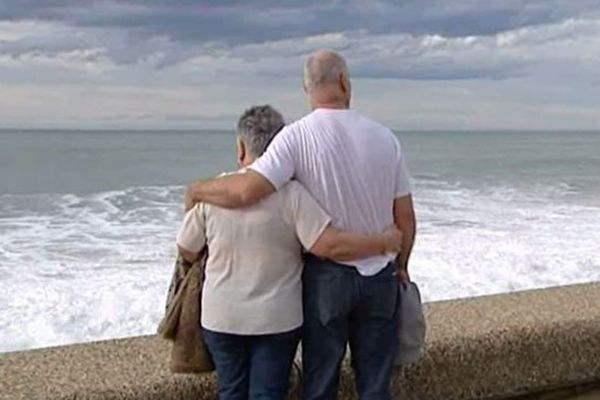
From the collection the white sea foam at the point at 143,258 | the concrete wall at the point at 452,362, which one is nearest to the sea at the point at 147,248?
the white sea foam at the point at 143,258

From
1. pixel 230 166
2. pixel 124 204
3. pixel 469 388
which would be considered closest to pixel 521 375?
pixel 469 388

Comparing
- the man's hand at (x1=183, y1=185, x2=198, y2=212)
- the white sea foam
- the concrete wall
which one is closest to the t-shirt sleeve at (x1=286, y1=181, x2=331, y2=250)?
the man's hand at (x1=183, y1=185, x2=198, y2=212)

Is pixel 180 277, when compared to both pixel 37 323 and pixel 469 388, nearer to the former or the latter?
pixel 469 388

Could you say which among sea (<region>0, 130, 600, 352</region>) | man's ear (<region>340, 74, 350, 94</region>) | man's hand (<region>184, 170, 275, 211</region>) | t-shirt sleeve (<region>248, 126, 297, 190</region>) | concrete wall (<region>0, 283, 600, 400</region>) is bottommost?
sea (<region>0, 130, 600, 352</region>)

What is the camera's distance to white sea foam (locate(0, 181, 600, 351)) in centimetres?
784

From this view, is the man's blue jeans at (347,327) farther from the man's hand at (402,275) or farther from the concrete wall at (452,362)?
the concrete wall at (452,362)

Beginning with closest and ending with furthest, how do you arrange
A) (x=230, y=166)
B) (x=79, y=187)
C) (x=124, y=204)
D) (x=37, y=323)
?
(x=37, y=323), (x=124, y=204), (x=79, y=187), (x=230, y=166)

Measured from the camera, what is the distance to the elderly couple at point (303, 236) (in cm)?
275

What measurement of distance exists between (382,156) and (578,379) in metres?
1.29

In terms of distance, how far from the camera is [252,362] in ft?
9.46

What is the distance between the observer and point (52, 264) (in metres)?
10.5

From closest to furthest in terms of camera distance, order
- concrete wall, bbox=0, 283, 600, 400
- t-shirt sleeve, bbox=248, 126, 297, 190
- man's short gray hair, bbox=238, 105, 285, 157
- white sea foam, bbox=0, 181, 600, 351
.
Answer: t-shirt sleeve, bbox=248, 126, 297, 190 → man's short gray hair, bbox=238, 105, 285, 157 → concrete wall, bbox=0, 283, 600, 400 → white sea foam, bbox=0, 181, 600, 351

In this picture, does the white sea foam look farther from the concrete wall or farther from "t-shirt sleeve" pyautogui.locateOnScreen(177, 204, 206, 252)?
"t-shirt sleeve" pyautogui.locateOnScreen(177, 204, 206, 252)

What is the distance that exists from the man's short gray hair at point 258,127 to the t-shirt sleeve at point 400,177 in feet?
1.05
